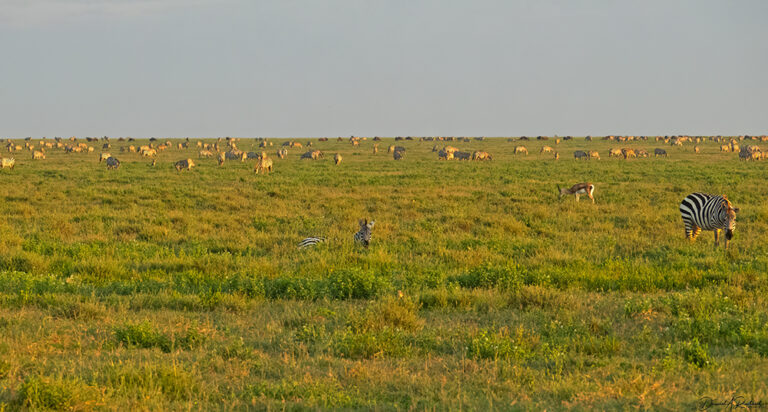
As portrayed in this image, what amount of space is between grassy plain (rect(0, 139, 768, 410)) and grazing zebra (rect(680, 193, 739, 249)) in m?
0.56

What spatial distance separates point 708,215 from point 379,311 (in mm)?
10962

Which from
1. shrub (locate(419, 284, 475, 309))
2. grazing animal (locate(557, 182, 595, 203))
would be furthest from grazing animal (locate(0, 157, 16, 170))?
shrub (locate(419, 284, 475, 309))

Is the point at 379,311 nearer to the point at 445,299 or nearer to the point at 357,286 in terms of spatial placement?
the point at 445,299

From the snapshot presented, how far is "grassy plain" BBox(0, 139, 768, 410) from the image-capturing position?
5.96 m

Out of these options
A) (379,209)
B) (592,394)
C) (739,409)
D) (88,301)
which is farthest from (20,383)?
(379,209)

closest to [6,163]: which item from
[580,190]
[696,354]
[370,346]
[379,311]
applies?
Result: [580,190]

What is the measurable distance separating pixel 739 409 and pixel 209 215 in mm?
17633

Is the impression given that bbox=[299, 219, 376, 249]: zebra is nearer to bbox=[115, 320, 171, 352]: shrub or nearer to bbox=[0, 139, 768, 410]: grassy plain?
bbox=[0, 139, 768, 410]: grassy plain

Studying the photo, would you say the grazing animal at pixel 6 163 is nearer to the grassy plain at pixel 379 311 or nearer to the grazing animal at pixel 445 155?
the grassy plain at pixel 379 311

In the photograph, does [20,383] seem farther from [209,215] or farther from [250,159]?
[250,159]

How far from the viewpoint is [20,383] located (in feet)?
19.6

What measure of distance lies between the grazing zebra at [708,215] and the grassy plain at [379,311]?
556 mm

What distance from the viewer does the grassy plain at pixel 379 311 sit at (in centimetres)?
596
